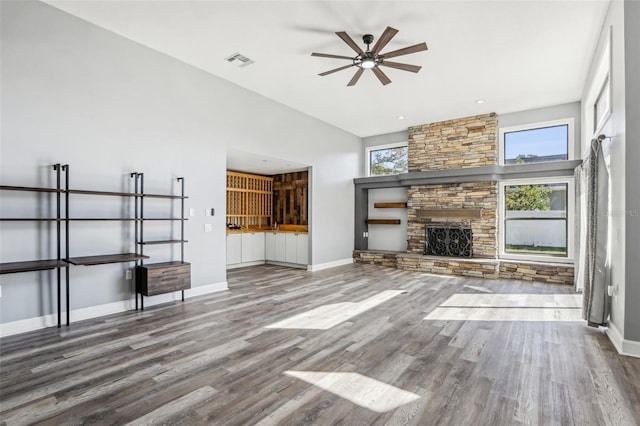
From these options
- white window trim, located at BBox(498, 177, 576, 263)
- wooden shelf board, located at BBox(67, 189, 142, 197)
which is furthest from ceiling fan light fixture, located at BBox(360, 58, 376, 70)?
white window trim, located at BBox(498, 177, 576, 263)

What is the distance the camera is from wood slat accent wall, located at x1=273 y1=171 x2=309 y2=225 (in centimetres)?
827

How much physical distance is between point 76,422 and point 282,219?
7.01 m

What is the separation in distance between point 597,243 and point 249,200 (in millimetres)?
7077

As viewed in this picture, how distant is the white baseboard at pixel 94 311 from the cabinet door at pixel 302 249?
2.59m

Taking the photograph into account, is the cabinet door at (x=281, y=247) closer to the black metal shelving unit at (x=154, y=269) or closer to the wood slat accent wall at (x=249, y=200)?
the wood slat accent wall at (x=249, y=200)

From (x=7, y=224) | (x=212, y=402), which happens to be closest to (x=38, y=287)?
(x=7, y=224)

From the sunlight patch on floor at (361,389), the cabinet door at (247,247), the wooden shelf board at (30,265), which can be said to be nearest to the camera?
the sunlight patch on floor at (361,389)

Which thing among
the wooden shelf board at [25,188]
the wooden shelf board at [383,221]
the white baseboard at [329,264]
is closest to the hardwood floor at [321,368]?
the wooden shelf board at [25,188]

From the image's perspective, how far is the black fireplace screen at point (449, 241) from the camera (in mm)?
7307

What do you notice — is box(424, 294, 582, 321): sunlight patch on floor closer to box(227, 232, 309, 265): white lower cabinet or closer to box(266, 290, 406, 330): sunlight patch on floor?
box(266, 290, 406, 330): sunlight patch on floor

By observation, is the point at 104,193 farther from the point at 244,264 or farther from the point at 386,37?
the point at 244,264

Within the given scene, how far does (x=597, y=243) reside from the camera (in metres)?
3.49

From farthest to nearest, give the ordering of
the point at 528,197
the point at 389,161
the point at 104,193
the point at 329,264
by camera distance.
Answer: the point at 389,161, the point at 329,264, the point at 528,197, the point at 104,193

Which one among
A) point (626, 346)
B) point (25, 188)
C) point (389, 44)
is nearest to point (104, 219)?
point (25, 188)
